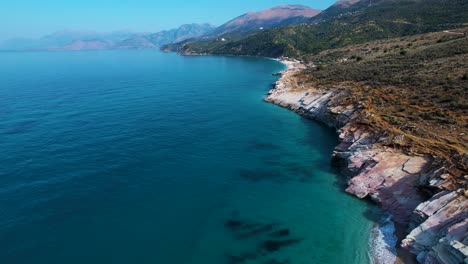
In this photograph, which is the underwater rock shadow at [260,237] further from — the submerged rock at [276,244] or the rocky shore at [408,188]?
the rocky shore at [408,188]

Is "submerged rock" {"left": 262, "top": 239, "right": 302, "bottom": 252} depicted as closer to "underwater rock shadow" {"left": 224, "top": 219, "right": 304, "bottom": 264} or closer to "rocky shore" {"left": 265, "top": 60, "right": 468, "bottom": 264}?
"underwater rock shadow" {"left": 224, "top": 219, "right": 304, "bottom": 264}

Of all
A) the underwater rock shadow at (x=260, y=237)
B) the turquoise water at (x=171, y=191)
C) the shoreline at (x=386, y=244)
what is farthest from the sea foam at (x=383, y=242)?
the underwater rock shadow at (x=260, y=237)

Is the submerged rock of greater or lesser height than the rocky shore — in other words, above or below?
below

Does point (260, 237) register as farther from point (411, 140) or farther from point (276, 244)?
point (411, 140)

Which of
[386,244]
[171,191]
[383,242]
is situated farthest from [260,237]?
[171,191]

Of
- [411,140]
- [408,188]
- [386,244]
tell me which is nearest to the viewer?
[386,244]

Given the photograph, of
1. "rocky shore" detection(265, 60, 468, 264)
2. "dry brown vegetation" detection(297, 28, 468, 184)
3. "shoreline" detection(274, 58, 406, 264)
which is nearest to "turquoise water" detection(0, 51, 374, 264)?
"shoreline" detection(274, 58, 406, 264)
